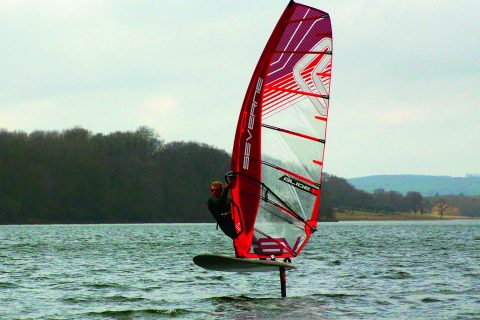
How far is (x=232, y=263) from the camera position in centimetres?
1536

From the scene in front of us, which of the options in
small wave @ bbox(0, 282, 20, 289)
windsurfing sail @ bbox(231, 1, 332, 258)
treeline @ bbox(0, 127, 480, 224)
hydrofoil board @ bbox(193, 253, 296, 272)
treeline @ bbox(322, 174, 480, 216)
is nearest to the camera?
hydrofoil board @ bbox(193, 253, 296, 272)

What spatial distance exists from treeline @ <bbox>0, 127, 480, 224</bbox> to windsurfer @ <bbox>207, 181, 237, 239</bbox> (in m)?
95.8

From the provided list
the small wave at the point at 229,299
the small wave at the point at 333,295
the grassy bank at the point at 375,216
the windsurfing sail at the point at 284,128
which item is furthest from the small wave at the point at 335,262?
the grassy bank at the point at 375,216

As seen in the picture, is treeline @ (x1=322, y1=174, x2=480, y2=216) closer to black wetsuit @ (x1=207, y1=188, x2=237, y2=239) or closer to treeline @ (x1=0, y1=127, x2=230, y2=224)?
treeline @ (x1=0, y1=127, x2=230, y2=224)

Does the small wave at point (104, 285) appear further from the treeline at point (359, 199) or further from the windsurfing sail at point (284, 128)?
the treeline at point (359, 199)

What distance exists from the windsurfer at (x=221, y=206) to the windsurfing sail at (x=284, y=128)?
132mm

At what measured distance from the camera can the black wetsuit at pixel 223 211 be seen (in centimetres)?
1529

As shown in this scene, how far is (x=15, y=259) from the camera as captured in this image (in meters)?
32.7

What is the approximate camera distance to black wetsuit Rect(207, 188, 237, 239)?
15289mm

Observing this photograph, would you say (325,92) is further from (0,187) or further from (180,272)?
(0,187)

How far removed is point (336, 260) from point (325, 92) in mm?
15945

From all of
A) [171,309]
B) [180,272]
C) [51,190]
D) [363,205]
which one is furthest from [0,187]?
[171,309]

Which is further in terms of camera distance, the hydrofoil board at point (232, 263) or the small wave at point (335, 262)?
the small wave at point (335, 262)

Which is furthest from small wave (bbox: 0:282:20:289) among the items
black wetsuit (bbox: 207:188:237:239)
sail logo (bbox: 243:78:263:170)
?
sail logo (bbox: 243:78:263:170)
